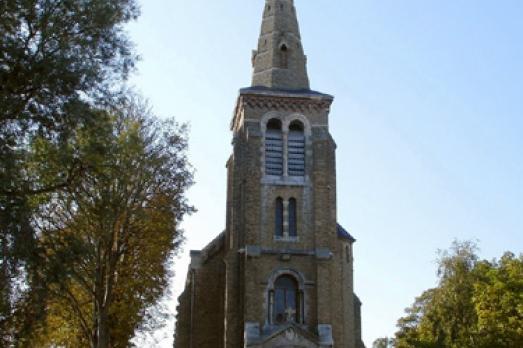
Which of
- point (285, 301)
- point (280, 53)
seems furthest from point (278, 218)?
point (280, 53)

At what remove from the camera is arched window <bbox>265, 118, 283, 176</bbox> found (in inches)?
1318

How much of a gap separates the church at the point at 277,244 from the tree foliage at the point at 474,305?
5189mm

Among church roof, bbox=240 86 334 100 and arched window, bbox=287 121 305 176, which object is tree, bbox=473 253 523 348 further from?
church roof, bbox=240 86 334 100

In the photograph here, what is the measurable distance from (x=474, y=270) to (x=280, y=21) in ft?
52.9

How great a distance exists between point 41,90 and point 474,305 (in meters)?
28.5

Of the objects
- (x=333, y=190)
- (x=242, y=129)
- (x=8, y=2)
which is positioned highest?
(x=242, y=129)

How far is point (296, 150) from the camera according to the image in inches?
1332

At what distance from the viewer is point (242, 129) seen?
33.9 metres

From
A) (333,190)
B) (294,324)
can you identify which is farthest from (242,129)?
(294,324)

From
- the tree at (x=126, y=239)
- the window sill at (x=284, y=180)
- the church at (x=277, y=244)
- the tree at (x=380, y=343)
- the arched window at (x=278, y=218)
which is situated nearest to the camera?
the tree at (x=126, y=239)

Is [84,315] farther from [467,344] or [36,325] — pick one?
[467,344]

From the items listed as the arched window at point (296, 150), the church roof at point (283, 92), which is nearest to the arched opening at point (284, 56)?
the church roof at point (283, 92)

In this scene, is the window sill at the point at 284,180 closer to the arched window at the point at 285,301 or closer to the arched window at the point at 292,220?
the arched window at the point at 292,220

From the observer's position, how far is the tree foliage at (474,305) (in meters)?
34.7
